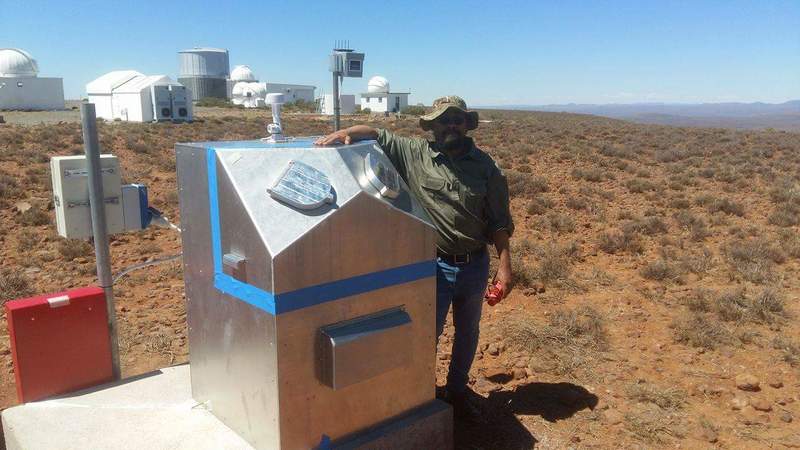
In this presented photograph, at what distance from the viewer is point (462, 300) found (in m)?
3.48

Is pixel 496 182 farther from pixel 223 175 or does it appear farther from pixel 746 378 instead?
pixel 746 378

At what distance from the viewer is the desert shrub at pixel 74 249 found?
7.30m

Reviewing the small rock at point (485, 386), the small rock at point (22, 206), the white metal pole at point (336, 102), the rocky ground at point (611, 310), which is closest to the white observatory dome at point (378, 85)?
the rocky ground at point (611, 310)

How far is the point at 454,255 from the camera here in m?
3.34

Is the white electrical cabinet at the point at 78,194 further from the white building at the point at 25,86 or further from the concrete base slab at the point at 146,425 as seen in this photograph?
the white building at the point at 25,86

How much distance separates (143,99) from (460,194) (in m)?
36.8

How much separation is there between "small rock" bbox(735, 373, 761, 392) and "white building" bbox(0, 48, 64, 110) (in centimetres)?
5193

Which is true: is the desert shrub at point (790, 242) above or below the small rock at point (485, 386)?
above

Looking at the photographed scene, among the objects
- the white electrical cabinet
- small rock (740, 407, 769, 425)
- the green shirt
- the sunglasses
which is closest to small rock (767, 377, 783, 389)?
small rock (740, 407, 769, 425)

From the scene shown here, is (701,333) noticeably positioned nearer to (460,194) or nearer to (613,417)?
(613,417)

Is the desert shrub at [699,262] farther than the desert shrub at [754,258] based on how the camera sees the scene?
Yes

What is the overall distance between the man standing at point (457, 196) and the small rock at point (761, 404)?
198cm

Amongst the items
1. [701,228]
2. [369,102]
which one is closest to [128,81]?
[369,102]

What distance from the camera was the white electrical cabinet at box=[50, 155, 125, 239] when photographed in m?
3.28
